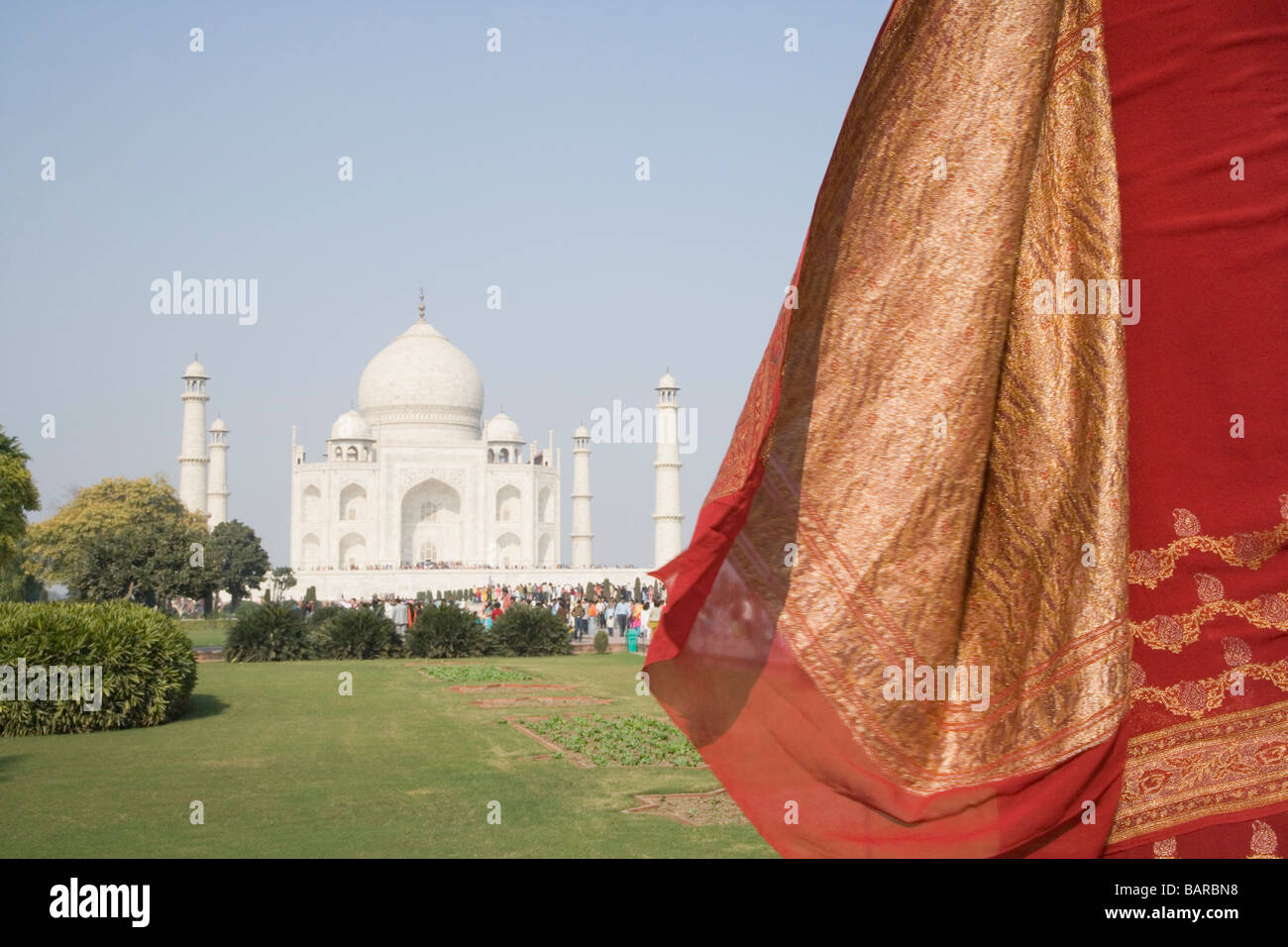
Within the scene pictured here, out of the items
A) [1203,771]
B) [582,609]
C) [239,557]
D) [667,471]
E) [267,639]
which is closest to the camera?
[1203,771]

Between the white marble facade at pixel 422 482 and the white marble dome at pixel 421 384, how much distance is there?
0.14 feet

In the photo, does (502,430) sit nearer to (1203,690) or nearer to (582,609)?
(582,609)

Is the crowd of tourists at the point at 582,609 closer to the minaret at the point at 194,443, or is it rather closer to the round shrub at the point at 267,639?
the round shrub at the point at 267,639

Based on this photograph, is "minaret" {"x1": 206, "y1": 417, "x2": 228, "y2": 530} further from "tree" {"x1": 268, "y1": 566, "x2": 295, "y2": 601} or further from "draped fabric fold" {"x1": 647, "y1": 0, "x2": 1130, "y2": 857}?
"draped fabric fold" {"x1": 647, "y1": 0, "x2": 1130, "y2": 857}

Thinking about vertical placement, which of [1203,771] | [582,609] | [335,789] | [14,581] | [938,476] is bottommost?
[335,789]

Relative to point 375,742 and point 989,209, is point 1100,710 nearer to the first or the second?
point 989,209

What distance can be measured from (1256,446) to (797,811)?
4.03 feet

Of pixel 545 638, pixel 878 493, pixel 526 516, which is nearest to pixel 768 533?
pixel 878 493

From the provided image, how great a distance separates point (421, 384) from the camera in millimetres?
53062

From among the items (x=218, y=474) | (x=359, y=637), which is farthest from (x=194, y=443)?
(x=359, y=637)

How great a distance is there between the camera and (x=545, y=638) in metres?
20.2

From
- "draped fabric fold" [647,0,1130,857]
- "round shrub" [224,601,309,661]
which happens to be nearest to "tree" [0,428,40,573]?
"round shrub" [224,601,309,661]

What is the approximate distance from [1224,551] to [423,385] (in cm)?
5174

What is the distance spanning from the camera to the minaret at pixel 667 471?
47.9 m
